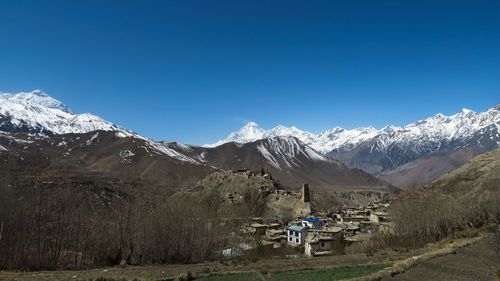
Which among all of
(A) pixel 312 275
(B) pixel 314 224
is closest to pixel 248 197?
(B) pixel 314 224

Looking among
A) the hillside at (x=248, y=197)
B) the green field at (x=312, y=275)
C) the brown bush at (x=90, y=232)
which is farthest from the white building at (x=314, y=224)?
the green field at (x=312, y=275)

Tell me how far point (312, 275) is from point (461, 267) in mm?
10199

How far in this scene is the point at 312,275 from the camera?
21.9 meters

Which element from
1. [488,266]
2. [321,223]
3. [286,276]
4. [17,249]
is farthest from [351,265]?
[321,223]

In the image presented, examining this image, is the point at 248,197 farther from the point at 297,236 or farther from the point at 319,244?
the point at 319,244

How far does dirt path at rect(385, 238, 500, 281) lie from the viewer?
2030cm

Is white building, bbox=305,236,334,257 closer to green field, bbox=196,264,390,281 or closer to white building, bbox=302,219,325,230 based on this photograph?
white building, bbox=302,219,325,230

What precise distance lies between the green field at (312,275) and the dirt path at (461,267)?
2793 millimetres

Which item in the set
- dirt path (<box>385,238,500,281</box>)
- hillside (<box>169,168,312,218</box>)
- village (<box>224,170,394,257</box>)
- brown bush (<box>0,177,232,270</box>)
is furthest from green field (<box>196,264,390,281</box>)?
hillside (<box>169,168,312,218</box>)

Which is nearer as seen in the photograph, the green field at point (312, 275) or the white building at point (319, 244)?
the green field at point (312, 275)

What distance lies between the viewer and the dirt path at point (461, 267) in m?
20.3

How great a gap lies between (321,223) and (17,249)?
178 ft

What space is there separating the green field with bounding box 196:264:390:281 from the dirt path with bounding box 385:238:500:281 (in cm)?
279

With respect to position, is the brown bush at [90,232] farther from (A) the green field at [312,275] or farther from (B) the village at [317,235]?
(A) the green field at [312,275]
